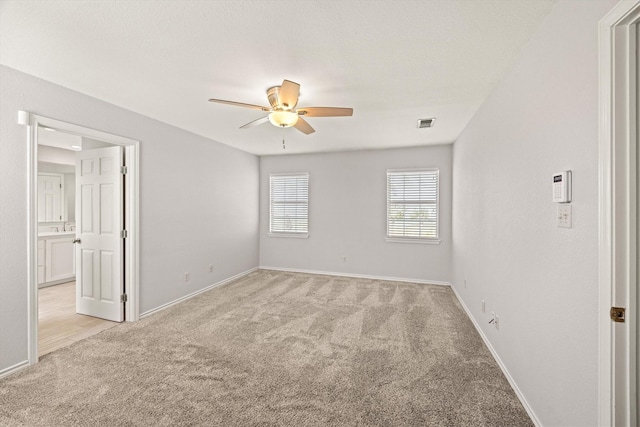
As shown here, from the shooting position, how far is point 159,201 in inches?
138

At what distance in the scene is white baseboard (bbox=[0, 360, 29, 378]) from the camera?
2113 millimetres

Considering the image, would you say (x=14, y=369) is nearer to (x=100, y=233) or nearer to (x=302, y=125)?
(x=100, y=233)

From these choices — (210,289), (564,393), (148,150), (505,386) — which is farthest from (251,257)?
(564,393)

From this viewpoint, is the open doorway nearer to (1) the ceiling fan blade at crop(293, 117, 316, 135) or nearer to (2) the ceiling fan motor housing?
(2) the ceiling fan motor housing

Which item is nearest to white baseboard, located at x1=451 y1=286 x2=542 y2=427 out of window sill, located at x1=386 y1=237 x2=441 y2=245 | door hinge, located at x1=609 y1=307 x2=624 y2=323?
door hinge, located at x1=609 y1=307 x2=624 y2=323

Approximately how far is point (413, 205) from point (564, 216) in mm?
3562

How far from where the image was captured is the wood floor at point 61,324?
272 cm

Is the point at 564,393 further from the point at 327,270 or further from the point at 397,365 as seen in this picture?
the point at 327,270

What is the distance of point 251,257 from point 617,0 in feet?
18.1

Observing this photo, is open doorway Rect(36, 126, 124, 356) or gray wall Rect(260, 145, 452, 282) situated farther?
gray wall Rect(260, 145, 452, 282)

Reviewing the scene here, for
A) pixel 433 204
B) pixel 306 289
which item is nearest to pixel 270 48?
pixel 306 289

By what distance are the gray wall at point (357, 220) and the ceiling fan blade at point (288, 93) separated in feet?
9.69

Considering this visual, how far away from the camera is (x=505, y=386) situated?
199 cm

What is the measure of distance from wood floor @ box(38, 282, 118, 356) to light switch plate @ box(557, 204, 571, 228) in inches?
161
